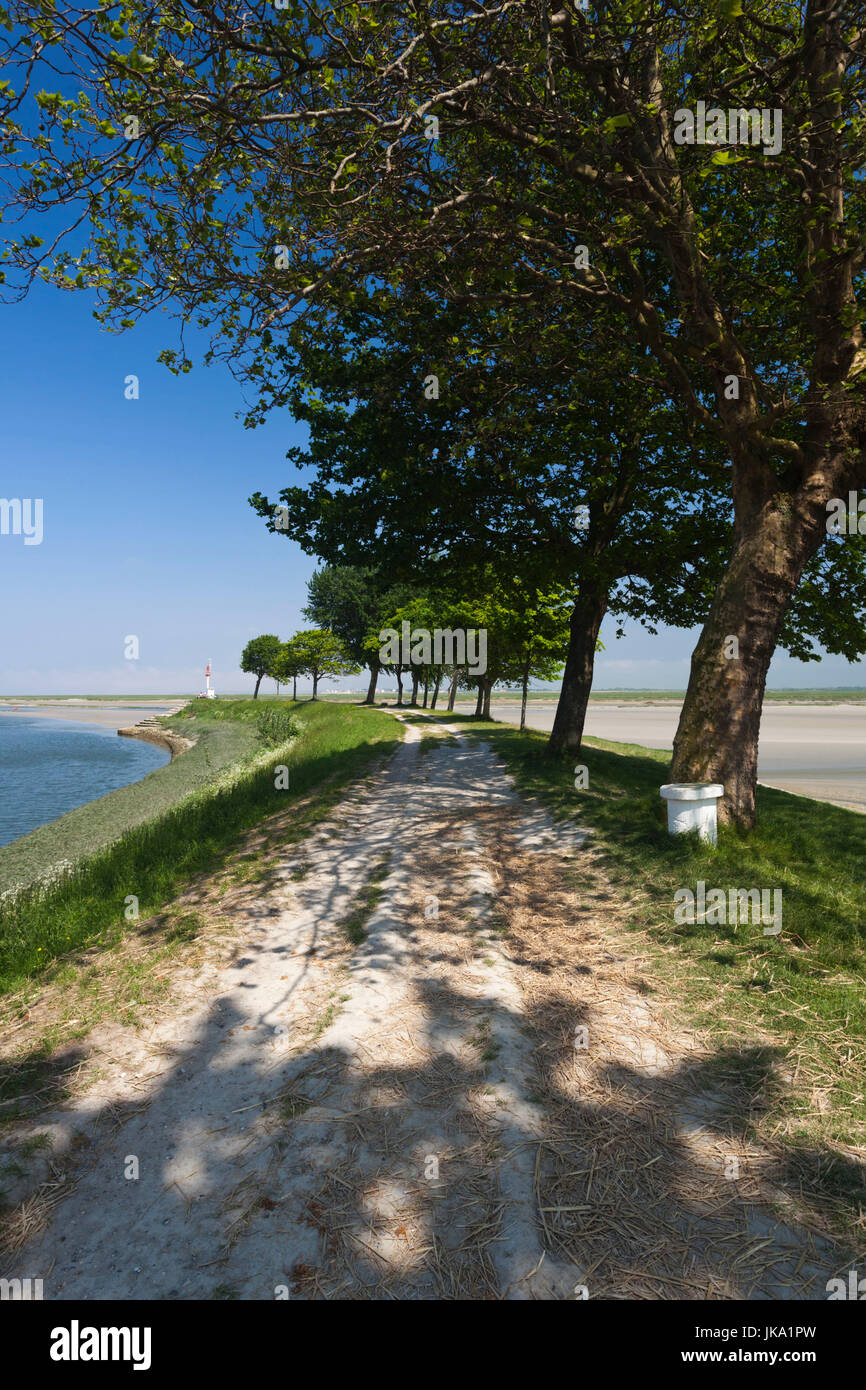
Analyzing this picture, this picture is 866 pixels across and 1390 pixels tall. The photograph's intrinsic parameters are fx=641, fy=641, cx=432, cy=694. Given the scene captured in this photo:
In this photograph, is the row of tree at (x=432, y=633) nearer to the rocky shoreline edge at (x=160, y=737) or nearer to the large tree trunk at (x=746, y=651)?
the large tree trunk at (x=746, y=651)

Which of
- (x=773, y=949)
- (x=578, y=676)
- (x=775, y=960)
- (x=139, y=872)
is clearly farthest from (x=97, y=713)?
(x=775, y=960)

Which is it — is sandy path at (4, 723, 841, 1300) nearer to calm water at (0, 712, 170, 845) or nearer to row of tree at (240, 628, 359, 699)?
calm water at (0, 712, 170, 845)

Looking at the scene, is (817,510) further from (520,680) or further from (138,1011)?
(520,680)

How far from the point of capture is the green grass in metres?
3.97

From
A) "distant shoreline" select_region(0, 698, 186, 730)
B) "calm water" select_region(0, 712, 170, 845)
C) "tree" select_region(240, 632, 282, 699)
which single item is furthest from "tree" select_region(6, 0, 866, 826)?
"tree" select_region(240, 632, 282, 699)

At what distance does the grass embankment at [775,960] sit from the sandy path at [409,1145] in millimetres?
352

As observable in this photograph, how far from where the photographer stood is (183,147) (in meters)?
6.61

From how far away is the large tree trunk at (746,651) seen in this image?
832cm

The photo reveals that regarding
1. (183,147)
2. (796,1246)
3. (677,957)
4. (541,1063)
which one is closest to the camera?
(796,1246)

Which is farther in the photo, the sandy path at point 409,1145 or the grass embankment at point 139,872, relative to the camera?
the grass embankment at point 139,872

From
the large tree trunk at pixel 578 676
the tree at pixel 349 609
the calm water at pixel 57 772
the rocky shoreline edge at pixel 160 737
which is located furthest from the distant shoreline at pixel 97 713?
the large tree trunk at pixel 578 676

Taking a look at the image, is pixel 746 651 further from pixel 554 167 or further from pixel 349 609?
pixel 349 609

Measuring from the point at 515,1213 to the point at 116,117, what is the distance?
9186 mm
